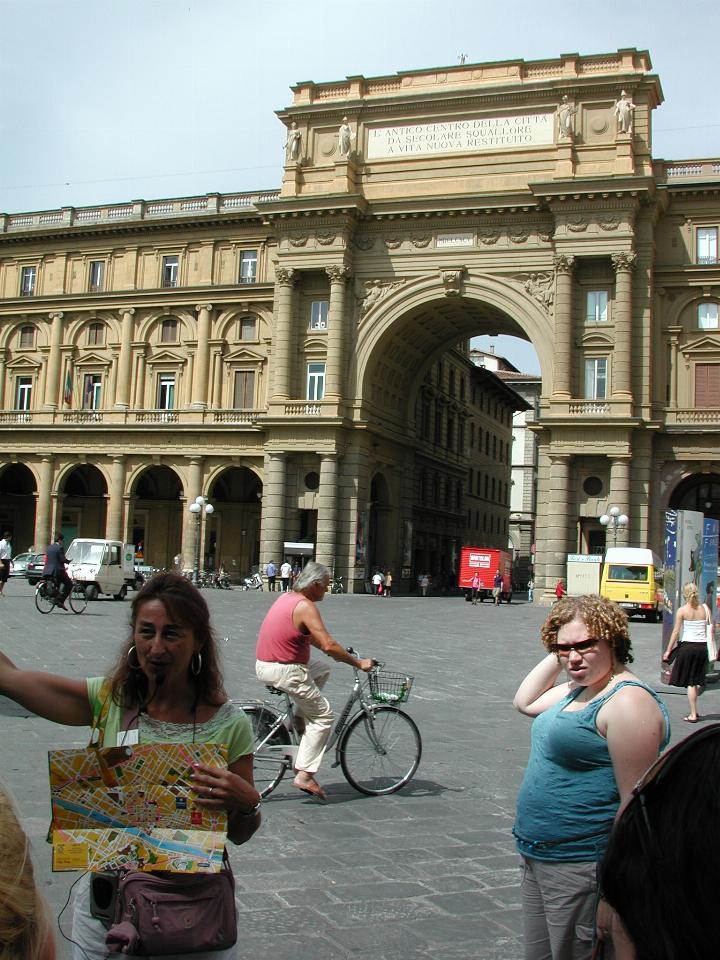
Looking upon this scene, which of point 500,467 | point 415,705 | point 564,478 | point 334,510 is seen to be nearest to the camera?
point 415,705

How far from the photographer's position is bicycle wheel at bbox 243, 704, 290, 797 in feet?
24.2

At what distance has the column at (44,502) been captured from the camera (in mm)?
50969

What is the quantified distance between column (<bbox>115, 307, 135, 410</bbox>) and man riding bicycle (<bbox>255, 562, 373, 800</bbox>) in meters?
44.5

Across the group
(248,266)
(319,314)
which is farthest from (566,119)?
(248,266)

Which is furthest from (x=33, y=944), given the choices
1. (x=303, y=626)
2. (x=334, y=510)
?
(x=334, y=510)

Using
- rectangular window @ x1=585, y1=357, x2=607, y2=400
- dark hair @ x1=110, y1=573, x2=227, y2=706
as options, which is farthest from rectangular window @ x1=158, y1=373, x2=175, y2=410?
dark hair @ x1=110, y1=573, x2=227, y2=706

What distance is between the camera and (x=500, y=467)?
77688 millimetres

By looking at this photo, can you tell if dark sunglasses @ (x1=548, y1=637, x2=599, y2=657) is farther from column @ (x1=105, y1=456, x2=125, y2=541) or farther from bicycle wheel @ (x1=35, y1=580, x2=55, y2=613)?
column @ (x1=105, y1=456, x2=125, y2=541)

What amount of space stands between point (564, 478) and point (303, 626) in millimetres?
33368

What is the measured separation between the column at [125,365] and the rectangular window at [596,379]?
22606 mm

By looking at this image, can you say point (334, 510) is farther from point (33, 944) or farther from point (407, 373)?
point (33, 944)

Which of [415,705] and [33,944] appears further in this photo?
[415,705]

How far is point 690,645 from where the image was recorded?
503 inches

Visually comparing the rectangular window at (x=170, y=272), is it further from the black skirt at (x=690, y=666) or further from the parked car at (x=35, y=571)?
the black skirt at (x=690, y=666)
